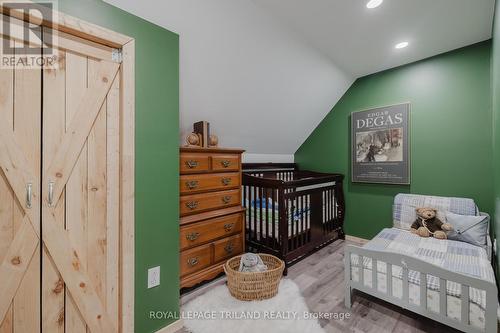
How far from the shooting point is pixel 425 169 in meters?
2.71

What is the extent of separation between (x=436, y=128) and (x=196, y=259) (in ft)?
9.88

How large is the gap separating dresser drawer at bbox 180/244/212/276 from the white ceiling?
83.3 inches

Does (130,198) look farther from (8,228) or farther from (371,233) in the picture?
(371,233)

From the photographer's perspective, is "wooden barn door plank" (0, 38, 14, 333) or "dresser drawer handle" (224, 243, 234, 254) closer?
"wooden barn door plank" (0, 38, 14, 333)

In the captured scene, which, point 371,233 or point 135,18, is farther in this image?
point 371,233

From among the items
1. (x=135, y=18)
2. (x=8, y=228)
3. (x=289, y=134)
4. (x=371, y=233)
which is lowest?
(x=371, y=233)

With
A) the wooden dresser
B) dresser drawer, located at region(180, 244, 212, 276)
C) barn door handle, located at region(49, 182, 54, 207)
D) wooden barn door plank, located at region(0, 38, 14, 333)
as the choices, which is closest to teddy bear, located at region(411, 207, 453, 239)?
the wooden dresser

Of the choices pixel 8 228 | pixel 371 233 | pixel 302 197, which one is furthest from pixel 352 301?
pixel 8 228

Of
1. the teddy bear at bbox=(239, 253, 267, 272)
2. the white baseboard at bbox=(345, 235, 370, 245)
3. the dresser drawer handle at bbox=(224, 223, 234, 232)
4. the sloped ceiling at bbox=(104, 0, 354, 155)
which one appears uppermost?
the sloped ceiling at bbox=(104, 0, 354, 155)

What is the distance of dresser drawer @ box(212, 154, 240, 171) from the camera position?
222 centimetres

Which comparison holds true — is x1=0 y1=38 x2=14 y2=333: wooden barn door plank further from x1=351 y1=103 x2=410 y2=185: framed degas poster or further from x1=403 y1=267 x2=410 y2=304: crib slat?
x1=351 y1=103 x2=410 y2=185: framed degas poster

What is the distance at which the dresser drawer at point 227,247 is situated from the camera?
7.20 ft

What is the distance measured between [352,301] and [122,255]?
182 centimetres

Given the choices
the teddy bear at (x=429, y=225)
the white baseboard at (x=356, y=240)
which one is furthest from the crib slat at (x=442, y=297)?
the white baseboard at (x=356, y=240)
